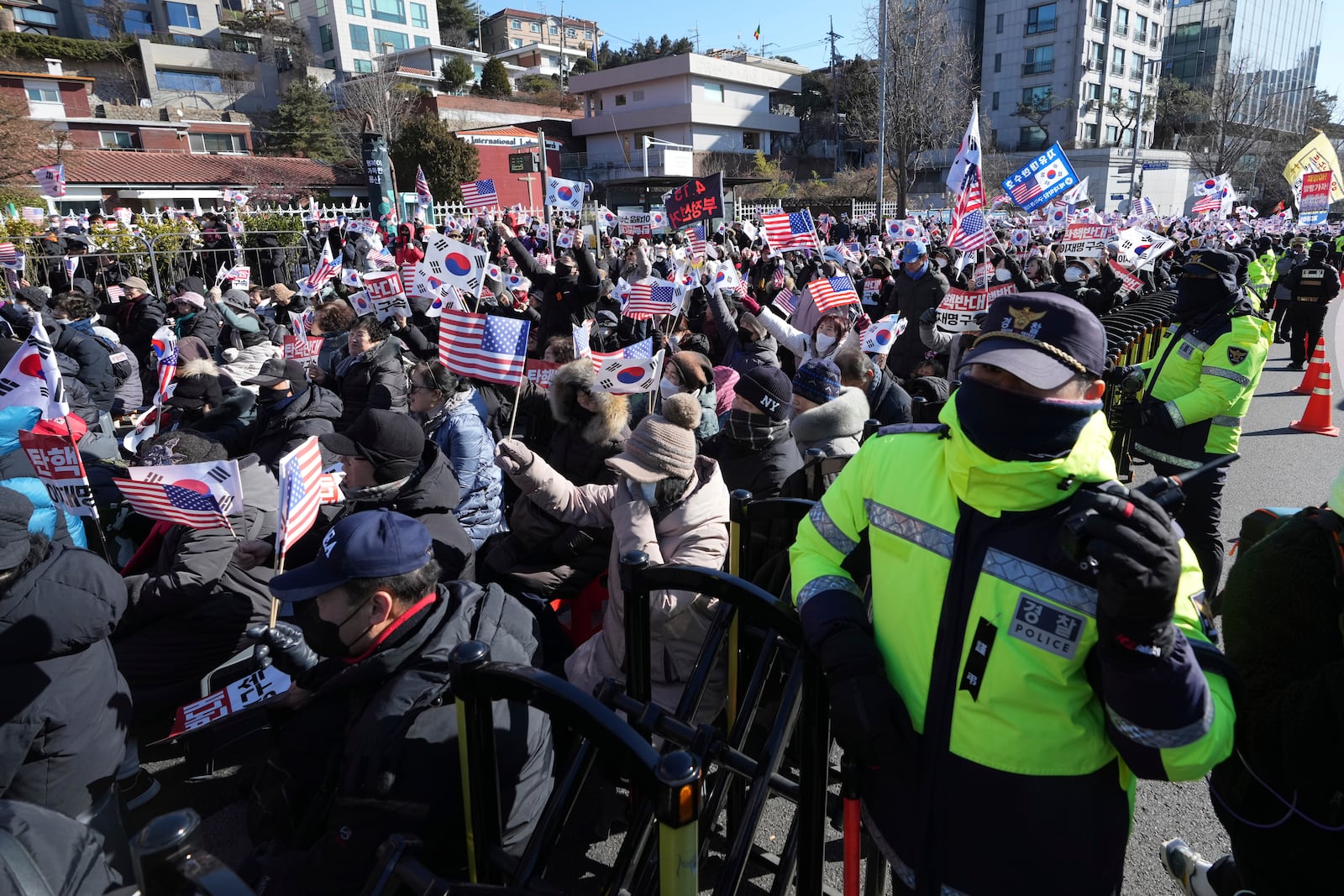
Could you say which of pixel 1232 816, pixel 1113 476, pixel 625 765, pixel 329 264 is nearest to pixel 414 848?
pixel 625 765

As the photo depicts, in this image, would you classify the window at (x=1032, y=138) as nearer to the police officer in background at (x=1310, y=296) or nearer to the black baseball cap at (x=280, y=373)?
the police officer in background at (x=1310, y=296)

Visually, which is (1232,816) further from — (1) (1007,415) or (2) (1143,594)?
(1) (1007,415)

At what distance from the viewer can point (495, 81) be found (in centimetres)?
6369

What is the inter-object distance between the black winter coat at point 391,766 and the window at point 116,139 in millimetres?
56501

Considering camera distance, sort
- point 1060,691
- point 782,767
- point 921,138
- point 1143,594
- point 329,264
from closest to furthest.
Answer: point 1143,594
point 1060,691
point 782,767
point 329,264
point 921,138

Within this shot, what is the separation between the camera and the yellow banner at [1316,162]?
13.9m

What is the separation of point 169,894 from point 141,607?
2.80 meters

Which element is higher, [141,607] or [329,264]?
[329,264]

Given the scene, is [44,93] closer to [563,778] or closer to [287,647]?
[287,647]

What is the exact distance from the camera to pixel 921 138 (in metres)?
38.1

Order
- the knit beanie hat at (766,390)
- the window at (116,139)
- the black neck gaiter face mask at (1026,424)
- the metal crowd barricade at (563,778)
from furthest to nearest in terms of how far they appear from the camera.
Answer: the window at (116,139)
the knit beanie hat at (766,390)
the black neck gaiter face mask at (1026,424)
the metal crowd barricade at (563,778)

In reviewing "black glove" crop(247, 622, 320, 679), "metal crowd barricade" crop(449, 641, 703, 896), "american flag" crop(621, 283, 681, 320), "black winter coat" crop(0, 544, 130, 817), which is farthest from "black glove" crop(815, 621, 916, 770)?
"american flag" crop(621, 283, 681, 320)

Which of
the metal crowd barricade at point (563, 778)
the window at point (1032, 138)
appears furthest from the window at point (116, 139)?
the window at point (1032, 138)

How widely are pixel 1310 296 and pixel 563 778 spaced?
13737 mm
